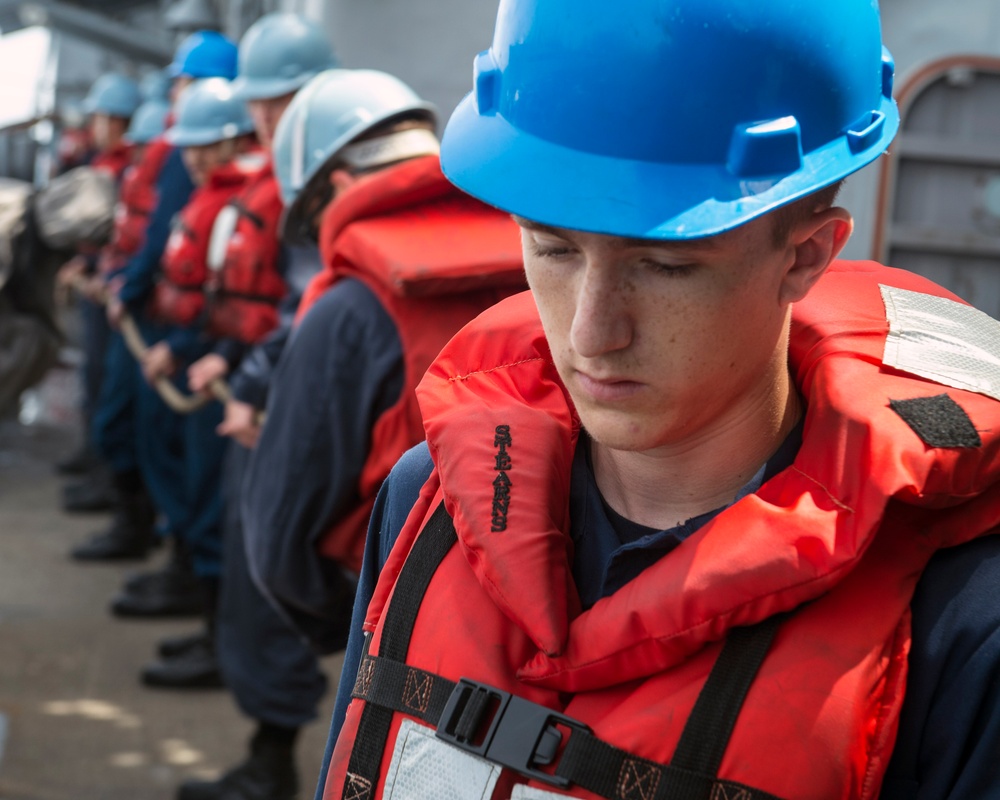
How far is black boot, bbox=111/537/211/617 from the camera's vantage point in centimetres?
560

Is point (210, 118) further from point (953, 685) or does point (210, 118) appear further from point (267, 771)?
point (953, 685)

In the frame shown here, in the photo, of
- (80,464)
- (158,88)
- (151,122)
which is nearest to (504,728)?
(80,464)

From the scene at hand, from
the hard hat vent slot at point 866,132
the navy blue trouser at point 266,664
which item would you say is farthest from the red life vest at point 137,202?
the hard hat vent slot at point 866,132

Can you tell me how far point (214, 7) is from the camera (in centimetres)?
1060

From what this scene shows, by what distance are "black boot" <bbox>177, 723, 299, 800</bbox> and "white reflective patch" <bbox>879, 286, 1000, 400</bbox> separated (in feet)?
8.91

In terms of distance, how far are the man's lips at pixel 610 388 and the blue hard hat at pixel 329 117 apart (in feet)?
6.15

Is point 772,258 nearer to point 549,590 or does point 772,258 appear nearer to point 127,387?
point 549,590

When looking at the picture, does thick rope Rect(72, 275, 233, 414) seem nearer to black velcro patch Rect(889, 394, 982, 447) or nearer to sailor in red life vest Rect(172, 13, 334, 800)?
sailor in red life vest Rect(172, 13, 334, 800)

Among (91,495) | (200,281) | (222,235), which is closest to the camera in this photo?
(222,235)

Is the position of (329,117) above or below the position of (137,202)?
above

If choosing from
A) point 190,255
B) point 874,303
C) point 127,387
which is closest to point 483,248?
point 874,303

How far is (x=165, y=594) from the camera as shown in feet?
18.6

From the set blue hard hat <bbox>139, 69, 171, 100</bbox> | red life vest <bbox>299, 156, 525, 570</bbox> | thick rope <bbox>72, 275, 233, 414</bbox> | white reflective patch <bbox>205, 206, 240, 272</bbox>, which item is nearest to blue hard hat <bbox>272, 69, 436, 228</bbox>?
red life vest <bbox>299, 156, 525, 570</bbox>

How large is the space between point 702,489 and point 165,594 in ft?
15.6
